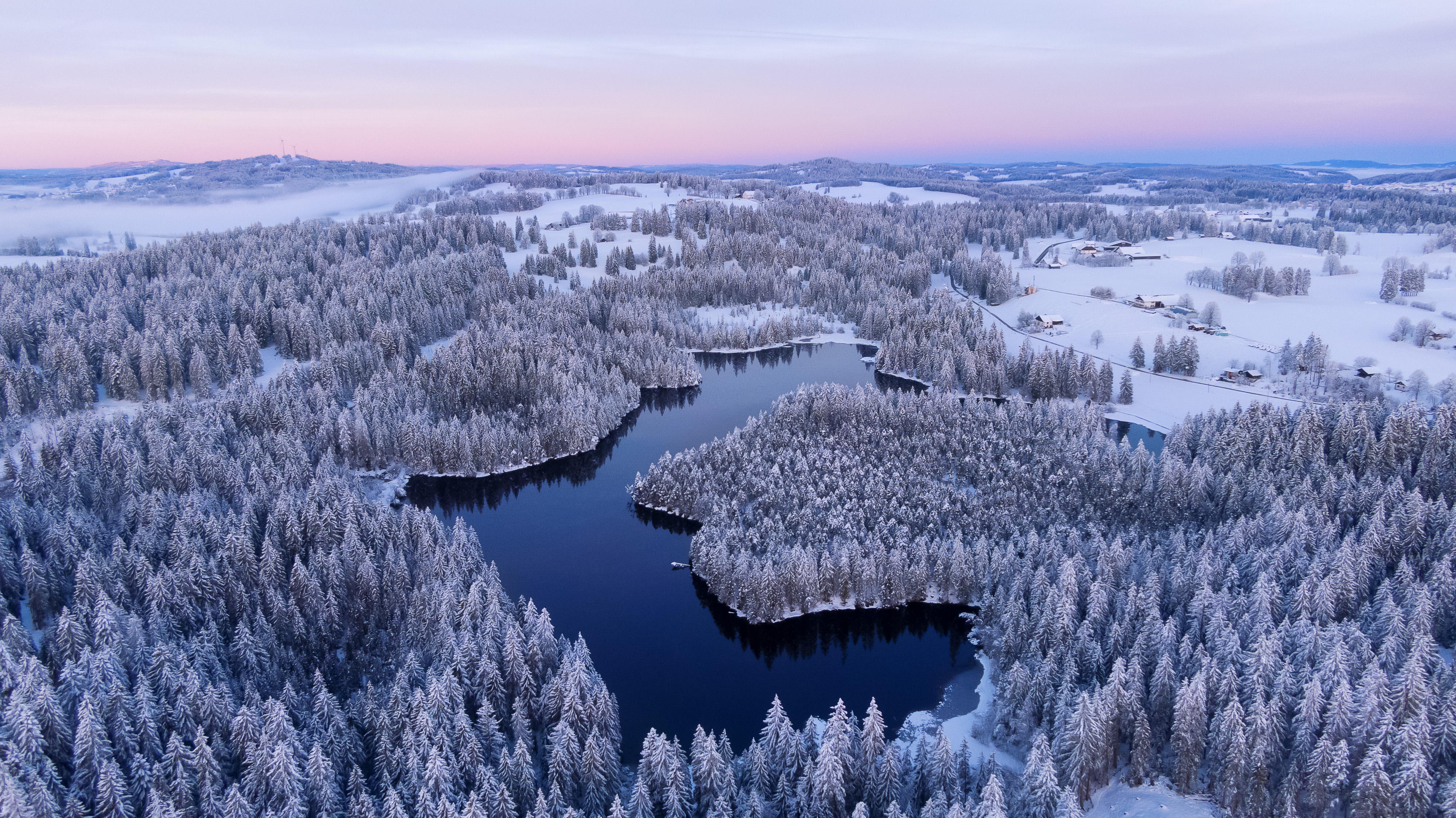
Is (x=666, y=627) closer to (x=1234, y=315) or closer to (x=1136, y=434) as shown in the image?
(x=1136, y=434)

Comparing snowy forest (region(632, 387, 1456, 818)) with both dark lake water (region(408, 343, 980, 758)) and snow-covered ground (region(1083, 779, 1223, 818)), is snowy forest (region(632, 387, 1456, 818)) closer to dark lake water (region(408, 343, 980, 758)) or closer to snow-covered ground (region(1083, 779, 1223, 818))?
snow-covered ground (region(1083, 779, 1223, 818))

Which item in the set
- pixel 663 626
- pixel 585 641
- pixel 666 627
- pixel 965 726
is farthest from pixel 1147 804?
pixel 585 641

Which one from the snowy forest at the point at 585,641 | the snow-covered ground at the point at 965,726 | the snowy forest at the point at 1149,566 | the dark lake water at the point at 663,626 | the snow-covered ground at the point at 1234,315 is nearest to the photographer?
the snowy forest at the point at 585,641

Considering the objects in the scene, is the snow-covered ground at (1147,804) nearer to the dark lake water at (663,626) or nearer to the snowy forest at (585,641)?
the snowy forest at (585,641)

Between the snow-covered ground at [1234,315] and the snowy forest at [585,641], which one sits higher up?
the snow-covered ground at [1234,315]

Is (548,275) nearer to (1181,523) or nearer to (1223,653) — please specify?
(1181,523)

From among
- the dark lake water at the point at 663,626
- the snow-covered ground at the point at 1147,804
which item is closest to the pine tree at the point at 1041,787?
the snow-covered ground at the point at 1147,804
